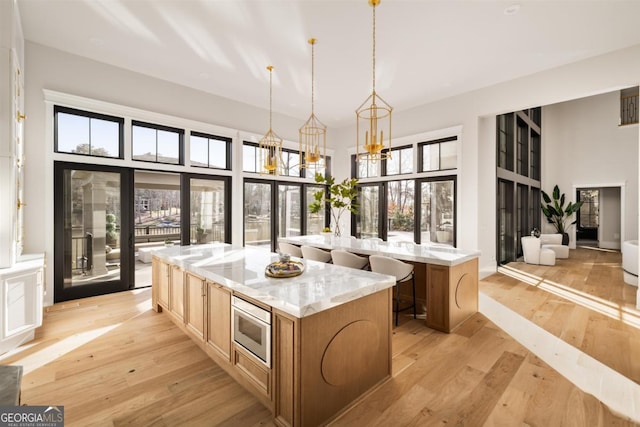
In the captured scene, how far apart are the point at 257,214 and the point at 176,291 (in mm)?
3383

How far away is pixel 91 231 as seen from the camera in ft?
14.5

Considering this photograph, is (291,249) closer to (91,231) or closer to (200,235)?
(200,235)

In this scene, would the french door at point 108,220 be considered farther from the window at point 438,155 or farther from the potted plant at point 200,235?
the window at point 438,155

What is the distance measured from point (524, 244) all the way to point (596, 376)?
17.9ft

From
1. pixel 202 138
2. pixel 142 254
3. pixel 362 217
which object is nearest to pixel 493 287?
pixel 362 217

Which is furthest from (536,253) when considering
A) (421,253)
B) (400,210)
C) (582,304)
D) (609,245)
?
(421,253)

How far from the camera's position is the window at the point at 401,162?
6504 millimetres

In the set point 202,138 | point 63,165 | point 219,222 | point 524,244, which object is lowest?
point 524,244

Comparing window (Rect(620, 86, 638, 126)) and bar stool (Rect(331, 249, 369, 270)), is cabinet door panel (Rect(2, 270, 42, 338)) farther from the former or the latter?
window (Rect(620, 86, 638, 126))

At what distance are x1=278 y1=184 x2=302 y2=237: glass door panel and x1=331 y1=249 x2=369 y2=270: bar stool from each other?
3.26 m

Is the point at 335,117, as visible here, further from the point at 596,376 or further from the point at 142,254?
the point at 596,376

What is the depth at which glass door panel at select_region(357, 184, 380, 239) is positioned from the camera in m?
7.17

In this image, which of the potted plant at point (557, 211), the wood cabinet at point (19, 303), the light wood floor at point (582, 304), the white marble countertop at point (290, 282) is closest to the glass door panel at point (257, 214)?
the white marble countertop at point (290, 282)

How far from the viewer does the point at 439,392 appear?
216 centimetres
